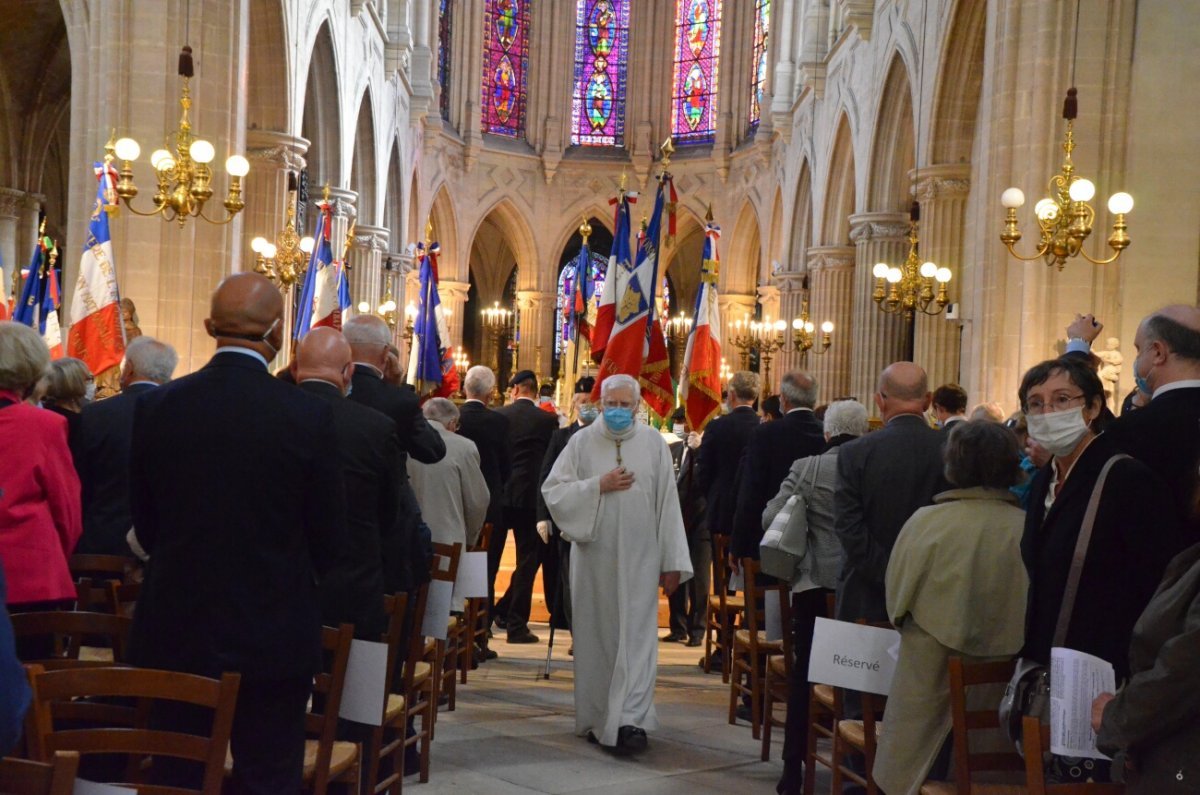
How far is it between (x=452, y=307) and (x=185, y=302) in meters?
18.4

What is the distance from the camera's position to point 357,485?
421 centimetres

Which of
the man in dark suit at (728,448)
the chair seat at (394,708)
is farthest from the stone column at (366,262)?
the chair seat at (394,708)

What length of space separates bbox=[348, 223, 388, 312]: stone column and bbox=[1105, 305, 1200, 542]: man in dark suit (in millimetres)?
20297

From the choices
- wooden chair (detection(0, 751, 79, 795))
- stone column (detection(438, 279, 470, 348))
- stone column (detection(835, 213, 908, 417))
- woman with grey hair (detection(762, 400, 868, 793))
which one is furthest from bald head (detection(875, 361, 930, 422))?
stone column (detection(438, 279, 470, 348))

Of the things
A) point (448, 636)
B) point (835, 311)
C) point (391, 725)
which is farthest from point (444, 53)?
point (391, 725)

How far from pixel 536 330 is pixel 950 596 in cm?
2846

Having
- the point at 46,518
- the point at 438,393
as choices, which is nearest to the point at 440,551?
the point at 46,518

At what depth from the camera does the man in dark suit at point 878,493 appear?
4.88m

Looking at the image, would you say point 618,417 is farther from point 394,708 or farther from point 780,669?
point 394,708

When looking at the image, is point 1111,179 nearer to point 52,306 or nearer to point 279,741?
point 52,306

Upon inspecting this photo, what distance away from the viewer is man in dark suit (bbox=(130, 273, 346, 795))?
10.1 ft

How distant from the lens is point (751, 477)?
21.4 ft

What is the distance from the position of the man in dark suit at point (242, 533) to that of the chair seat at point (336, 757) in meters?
0.42

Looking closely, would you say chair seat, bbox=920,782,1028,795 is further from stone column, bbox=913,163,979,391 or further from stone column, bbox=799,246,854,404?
stone column, bbox=799,246,854,404
